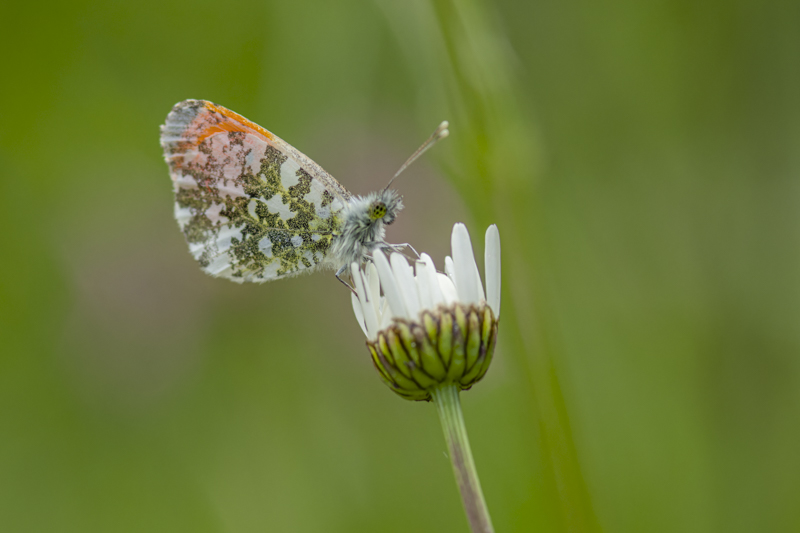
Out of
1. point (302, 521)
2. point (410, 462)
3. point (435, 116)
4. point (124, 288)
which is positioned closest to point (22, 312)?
point (124, 288)

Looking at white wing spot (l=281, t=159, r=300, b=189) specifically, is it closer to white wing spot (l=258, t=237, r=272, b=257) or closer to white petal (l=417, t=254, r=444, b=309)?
white wing spot (l=258, t=237, r=272, b=257)

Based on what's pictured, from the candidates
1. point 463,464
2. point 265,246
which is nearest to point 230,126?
point 265,246

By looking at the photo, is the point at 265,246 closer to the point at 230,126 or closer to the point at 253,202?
the point at 253,202

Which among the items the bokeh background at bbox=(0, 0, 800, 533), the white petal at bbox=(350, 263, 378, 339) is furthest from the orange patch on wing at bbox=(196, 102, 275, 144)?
the white petal at bbox=(350, 263, 378, 339)

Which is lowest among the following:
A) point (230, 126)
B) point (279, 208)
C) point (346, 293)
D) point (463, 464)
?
point (463, 464)

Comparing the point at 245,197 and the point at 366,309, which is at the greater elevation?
the point at 245,197

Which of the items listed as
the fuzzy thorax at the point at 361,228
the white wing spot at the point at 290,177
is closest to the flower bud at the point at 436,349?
the fuzzy thorax at the point at 361,228

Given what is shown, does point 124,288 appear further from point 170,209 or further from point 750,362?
point 750,362
